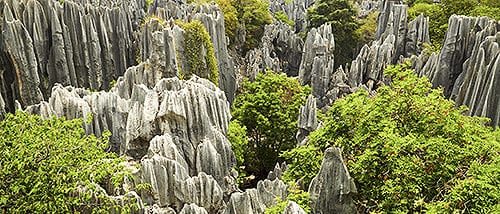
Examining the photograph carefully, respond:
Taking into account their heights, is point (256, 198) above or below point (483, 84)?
below

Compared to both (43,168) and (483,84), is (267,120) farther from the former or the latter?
(43,168)

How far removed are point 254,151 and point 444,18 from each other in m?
25.7

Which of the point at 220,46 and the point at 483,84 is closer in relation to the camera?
the point at 483,84

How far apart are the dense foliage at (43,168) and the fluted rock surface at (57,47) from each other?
1668 cm

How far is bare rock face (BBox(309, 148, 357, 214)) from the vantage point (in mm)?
9758

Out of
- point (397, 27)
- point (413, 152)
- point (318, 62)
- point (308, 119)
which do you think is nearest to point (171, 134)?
point (308, 119)

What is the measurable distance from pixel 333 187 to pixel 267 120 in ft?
42.0

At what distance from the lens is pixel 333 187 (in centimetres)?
991

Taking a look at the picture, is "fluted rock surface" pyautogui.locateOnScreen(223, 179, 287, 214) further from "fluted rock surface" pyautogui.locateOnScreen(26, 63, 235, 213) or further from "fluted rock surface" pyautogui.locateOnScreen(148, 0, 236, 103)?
"fluted rock surface" pyautogui.locateOnScreen(148, 0, 236, 103)

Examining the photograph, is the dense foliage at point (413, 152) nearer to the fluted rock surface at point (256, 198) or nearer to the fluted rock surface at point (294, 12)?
the fluted rock surface at point (256, 198)

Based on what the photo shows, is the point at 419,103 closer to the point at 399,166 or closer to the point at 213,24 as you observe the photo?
the point at 399,166

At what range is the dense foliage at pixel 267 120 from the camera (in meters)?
23.0

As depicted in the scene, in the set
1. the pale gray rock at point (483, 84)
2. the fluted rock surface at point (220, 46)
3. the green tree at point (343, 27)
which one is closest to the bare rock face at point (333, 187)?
the pale gray rock at point (483, 84)

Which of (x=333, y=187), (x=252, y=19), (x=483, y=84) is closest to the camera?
(x=333, y=187)
